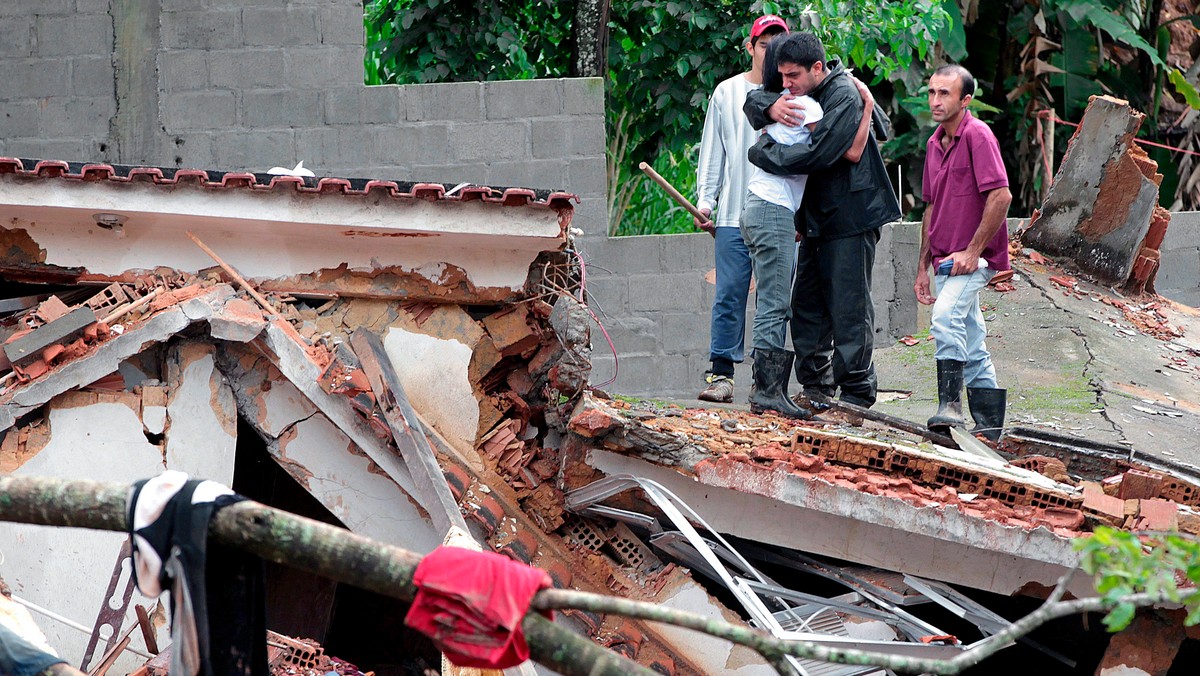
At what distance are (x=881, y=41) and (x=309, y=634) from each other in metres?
6.82

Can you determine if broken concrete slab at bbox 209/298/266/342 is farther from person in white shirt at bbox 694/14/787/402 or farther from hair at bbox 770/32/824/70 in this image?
hair at bbox 770/32/824/70

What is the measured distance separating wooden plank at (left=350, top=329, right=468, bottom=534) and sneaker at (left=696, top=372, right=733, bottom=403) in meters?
1.80

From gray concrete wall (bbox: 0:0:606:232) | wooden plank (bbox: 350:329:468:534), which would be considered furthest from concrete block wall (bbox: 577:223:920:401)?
wooden plank (bbox: 350:329:468:534)

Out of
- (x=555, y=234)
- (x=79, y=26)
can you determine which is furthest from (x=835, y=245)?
(x=79, y=26)

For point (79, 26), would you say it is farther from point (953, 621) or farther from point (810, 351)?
point (953, 621)

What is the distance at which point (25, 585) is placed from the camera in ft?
20.5

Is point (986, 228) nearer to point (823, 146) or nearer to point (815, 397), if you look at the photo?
point (823, 146)

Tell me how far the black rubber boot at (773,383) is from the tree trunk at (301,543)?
3.99 meters

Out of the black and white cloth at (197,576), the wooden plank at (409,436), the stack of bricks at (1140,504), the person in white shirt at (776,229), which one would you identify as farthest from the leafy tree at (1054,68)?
the black and white cloth at (197,576)

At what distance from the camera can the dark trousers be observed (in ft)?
23.1

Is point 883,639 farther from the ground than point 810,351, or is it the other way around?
point 810,351

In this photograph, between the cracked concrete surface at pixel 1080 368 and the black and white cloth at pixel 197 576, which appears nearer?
the black and white cloth at pixel 197 576

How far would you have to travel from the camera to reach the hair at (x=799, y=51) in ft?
22.2

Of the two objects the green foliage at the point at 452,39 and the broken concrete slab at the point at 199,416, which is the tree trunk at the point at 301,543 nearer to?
the broken concrete slab at the point at 199,416
